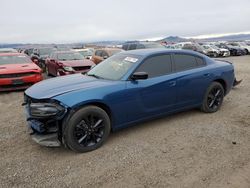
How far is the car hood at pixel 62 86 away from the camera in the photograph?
427cm

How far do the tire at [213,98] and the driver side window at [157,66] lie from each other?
1.25 metres

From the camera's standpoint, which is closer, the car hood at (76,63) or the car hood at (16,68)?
the car hood at (16,68)

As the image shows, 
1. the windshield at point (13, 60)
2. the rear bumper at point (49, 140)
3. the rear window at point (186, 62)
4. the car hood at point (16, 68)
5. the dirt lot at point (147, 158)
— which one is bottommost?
the dirt lot at point (147, 158)

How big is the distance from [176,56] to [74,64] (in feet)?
→ 18.8

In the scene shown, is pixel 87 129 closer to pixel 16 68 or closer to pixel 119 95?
pixel 119 95

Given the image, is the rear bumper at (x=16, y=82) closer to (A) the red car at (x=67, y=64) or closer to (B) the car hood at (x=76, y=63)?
(A) the red car at (x=67, y=64)

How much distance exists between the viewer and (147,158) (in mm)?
3994

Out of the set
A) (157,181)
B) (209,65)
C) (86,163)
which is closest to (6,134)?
(86,163)

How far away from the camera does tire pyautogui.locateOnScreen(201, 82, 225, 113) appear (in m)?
5.96

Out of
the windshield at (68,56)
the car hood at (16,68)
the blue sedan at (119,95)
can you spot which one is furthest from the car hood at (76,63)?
the blue sedan at (119,95)

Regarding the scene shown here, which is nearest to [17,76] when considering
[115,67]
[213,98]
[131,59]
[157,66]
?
[115,67]

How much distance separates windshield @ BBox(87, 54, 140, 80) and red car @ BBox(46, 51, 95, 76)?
4624mm

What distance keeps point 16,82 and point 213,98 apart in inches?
245

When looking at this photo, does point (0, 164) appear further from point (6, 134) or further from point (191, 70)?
point (191, 70)
